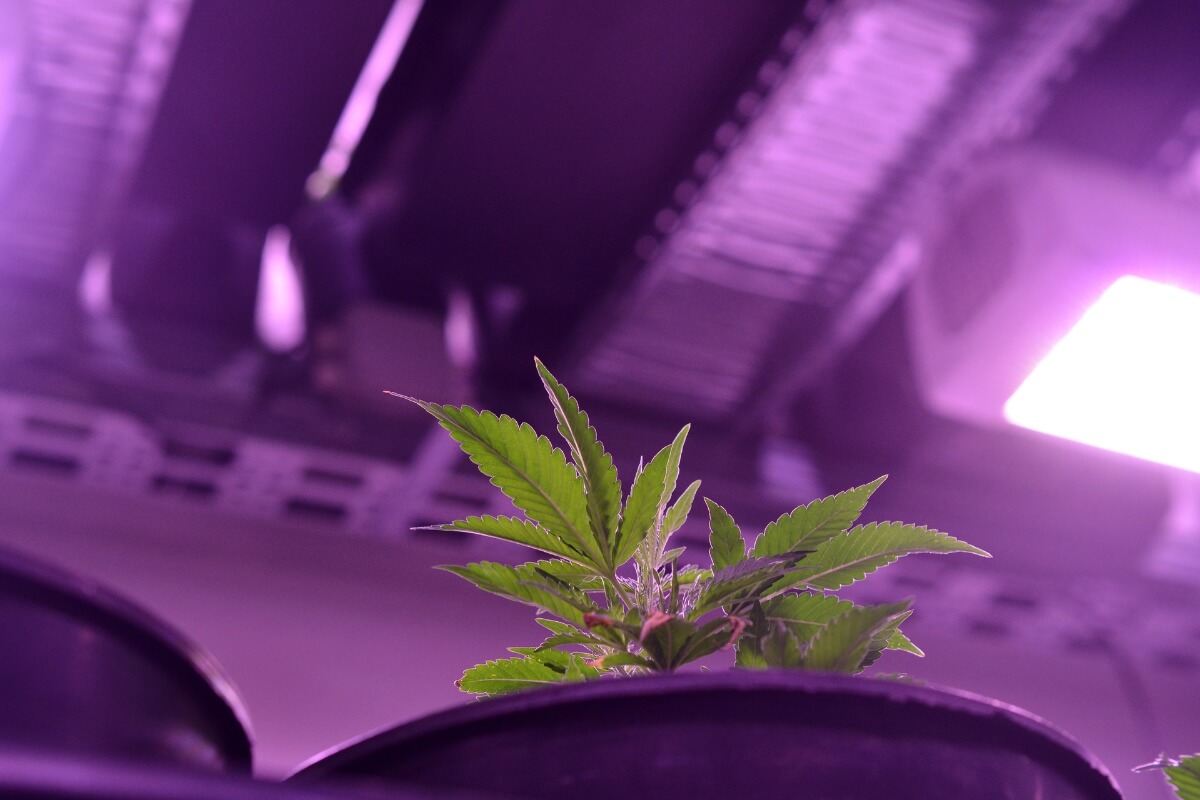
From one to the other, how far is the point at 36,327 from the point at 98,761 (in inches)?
64.2

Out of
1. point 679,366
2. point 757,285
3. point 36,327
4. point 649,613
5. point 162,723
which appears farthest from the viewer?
point 679,366

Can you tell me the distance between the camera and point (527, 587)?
A: 0.54 meters

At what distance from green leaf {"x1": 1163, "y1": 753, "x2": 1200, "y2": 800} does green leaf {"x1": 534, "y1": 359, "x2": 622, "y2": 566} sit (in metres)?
0.30

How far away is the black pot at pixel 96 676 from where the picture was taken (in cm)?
58

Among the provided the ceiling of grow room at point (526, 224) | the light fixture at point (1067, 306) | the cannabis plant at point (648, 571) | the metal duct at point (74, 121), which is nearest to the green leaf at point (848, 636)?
the cannabis plant at point (648, 571)

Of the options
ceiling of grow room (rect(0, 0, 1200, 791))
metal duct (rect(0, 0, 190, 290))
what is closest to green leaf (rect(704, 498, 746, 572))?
ceiling of grow room (rect(0, 0, 1200, 791))

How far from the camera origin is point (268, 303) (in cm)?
202

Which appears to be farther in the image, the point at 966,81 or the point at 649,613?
the point at 966,81

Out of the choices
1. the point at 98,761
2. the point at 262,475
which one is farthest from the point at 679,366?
the point at 98,761

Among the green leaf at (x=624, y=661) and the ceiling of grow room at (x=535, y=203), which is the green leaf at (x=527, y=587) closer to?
the green leaf at (x=624, y=661)

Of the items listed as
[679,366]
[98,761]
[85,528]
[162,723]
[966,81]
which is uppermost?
[966,81]

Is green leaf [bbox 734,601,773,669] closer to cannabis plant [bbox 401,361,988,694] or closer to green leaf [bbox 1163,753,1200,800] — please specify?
cannabis plant [bbox 401,361,988,694]

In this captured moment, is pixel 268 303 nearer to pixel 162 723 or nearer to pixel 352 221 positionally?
pixel 352 221

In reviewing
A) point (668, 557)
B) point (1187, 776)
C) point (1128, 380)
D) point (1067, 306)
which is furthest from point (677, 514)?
point (1128, 380)
